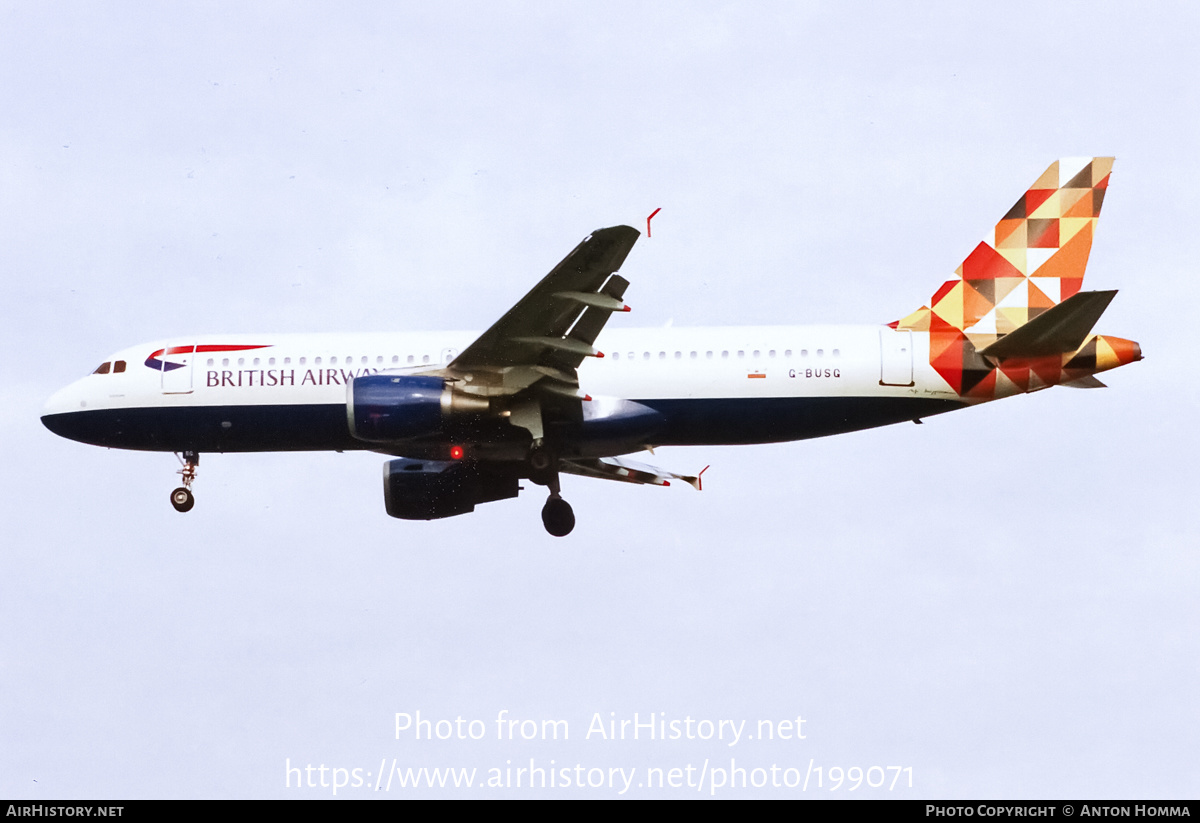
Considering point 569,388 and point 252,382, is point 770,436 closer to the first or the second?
point 569,388

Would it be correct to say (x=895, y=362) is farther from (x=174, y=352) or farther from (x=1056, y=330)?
(x=174, y=352)

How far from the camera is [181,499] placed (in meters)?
36.0

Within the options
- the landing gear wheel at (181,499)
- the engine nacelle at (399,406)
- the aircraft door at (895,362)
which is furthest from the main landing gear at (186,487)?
the aircraft door at (895,362)

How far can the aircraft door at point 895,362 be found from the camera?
33.2 meters

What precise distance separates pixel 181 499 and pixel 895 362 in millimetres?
14579

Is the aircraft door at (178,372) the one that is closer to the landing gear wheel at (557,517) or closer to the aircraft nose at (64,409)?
the aircraft nose at (64,409)

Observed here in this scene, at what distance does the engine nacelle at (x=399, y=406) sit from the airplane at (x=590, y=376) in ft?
0.12

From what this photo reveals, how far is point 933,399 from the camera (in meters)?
33.3

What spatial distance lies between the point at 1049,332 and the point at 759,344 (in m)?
5.34

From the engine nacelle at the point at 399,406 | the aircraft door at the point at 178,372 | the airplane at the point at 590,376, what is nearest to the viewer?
the engine nacelle at the point at 399,406

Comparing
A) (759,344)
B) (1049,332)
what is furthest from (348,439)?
(1049,332)

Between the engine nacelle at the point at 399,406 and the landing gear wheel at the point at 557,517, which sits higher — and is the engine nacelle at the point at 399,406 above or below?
above
